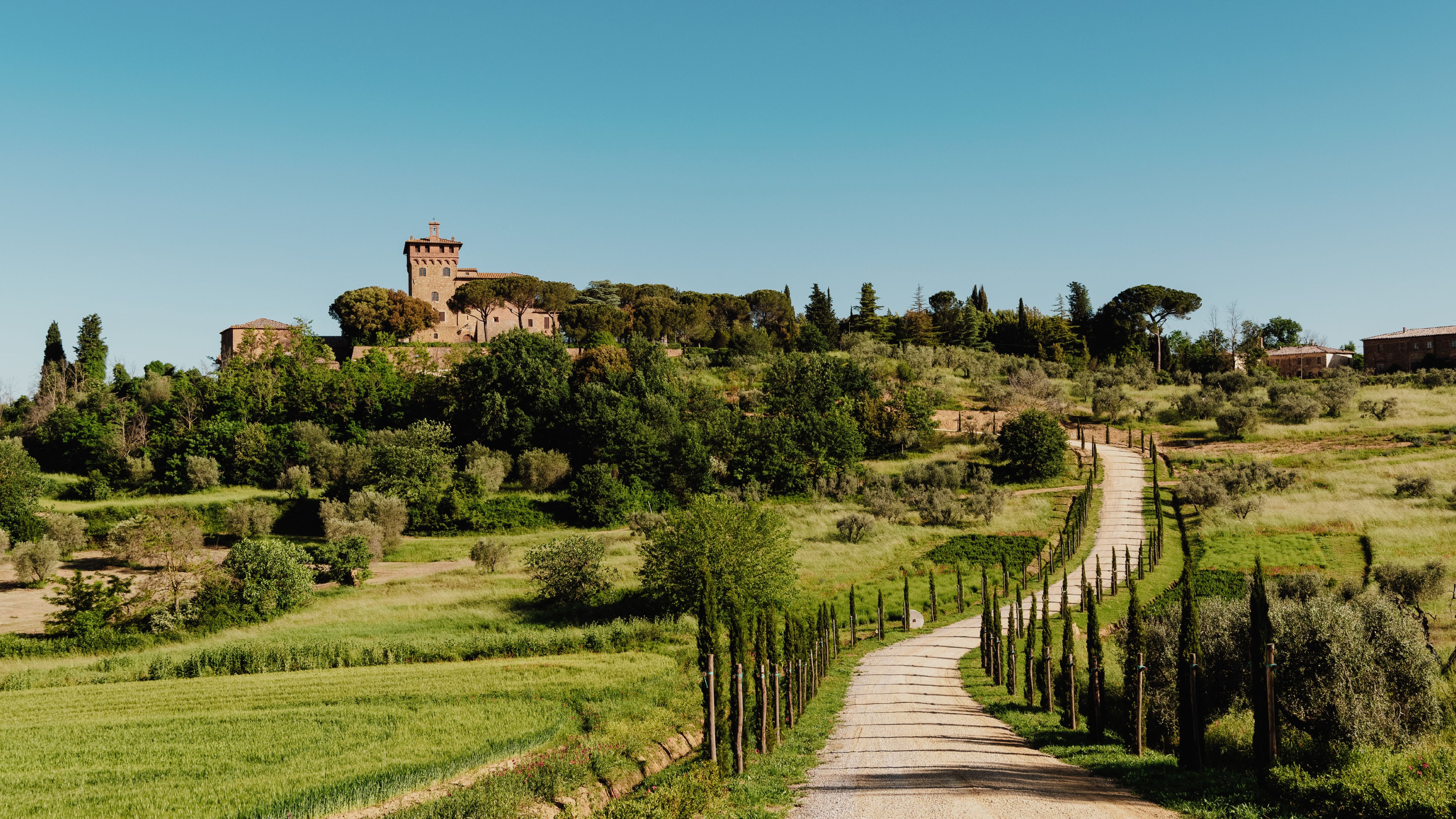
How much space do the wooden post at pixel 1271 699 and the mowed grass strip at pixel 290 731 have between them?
11.1 meters

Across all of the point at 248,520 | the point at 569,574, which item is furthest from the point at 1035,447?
the point at 248,520

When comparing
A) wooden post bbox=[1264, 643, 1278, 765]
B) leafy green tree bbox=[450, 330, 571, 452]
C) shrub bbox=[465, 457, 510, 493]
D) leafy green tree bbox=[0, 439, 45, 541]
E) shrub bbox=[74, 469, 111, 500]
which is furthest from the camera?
leafy green tree bbox=[450, 330, 571, 452]

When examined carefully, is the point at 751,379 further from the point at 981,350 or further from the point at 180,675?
the point at 180,675

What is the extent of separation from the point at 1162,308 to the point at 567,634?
92520 mm

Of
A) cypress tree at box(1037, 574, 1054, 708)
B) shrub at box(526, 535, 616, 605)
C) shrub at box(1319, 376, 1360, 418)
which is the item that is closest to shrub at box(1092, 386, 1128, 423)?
shrub at box(1319, 376, 1360, 418)

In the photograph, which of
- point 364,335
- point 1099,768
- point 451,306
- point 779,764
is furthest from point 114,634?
point 451,306

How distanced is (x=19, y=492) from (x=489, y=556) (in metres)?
31.0

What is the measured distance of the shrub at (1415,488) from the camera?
148ft

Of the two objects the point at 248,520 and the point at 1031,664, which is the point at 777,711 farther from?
the point at 248,520

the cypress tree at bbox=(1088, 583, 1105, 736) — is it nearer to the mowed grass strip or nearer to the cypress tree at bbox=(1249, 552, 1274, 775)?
the cypress tree at bbox=(1249, 552, 1274, 775)

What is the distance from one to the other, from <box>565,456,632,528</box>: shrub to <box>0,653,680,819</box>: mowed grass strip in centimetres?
2935

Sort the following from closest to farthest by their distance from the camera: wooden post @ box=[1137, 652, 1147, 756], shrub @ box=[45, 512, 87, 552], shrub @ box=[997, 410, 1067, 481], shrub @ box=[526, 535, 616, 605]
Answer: wooden post @ box=[1137, 652, 1147, 756] < shrub @ box=[526, 535, 616, 605] < shrub @ box=[45, 512, 87, 552] < shrub @ box=[997, 410, 1067, 481]

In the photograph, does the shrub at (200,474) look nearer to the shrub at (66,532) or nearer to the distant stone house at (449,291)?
the shrub at (66,532)

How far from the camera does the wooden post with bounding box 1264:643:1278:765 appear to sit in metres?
12.6
